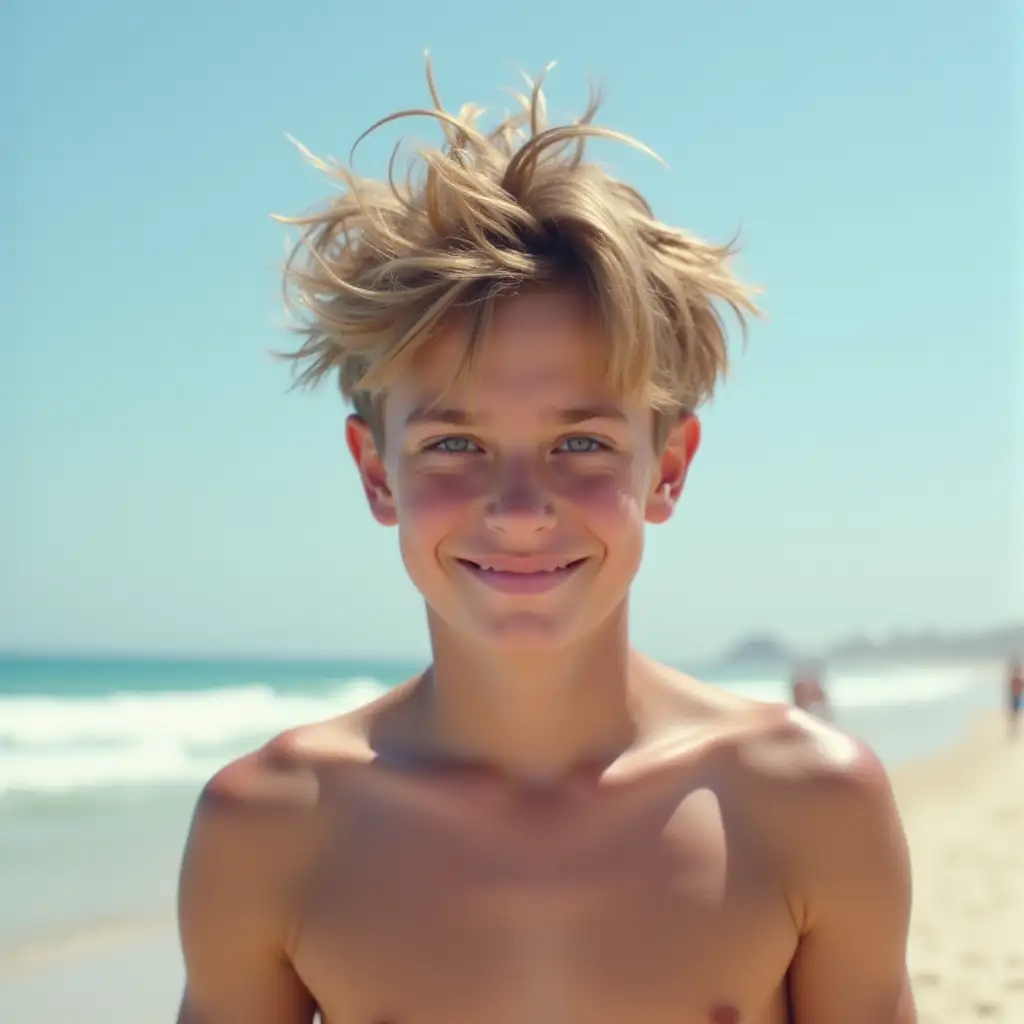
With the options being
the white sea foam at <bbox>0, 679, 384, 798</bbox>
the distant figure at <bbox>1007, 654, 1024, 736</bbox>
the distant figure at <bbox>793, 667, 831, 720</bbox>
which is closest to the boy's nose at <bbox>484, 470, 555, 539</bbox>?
the white sea foam at <bbox>0, 679, 384, 798</bbox>

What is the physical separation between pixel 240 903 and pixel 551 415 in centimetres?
83

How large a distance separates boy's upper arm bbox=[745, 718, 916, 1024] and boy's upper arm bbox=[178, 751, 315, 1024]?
2.38ft

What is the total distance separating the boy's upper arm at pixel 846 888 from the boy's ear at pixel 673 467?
17.2 inches

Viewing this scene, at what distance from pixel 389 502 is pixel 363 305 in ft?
1.02

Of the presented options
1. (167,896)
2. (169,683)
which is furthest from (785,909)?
(169,683)

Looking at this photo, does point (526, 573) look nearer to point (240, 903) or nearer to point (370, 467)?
point (370, 467)

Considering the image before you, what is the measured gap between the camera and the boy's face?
185 centimetres

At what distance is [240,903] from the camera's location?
1.94 metres

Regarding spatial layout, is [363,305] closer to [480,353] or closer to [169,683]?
[480,353]

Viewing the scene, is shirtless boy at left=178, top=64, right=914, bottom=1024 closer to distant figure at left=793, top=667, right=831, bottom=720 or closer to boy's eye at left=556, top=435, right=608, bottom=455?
boy's eye at left=556, top=435, right=608, bottom=455

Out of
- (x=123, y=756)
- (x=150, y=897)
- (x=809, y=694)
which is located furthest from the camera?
(x=123, y=756)

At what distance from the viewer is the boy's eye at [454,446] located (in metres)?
1.89

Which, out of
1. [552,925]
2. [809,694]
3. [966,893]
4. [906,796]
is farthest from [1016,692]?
[552,925]

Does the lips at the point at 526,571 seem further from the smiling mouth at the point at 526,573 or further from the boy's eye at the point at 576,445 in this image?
the boy's eye at the point at 576,445
